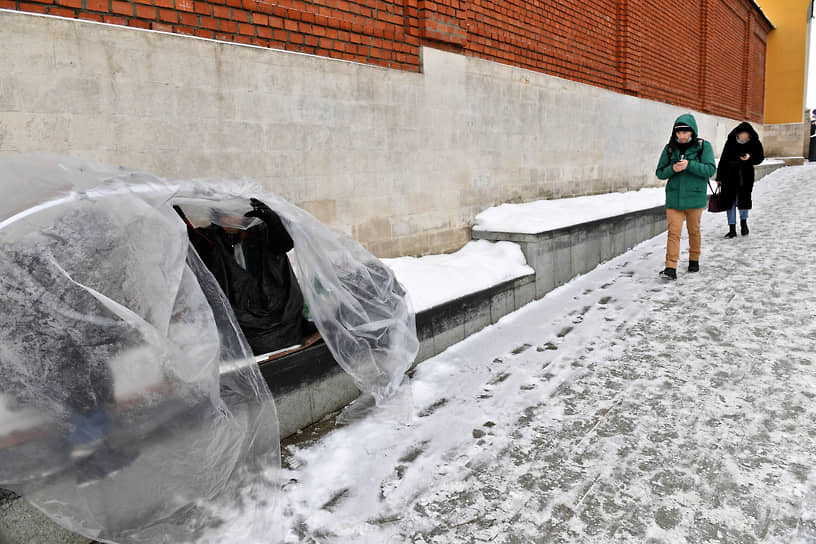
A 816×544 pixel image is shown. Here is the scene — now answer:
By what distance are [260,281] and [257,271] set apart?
58 millimetres

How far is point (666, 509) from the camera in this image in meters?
2.33

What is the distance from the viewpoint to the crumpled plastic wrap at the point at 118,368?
178cm

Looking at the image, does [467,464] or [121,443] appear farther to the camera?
[467,464]

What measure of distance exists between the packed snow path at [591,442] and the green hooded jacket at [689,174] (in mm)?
1420

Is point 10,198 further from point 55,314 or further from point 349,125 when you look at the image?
point 349,125

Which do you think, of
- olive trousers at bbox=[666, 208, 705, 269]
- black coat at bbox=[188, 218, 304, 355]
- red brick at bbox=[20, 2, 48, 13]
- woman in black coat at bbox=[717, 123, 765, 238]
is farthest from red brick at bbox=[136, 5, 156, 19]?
woman in black coat at bbox=[717, 123, 765, 238]

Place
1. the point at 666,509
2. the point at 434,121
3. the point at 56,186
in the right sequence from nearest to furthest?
the point at 56,186, the point at 666,509, the point at 434,121

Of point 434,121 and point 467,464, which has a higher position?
point 434,121

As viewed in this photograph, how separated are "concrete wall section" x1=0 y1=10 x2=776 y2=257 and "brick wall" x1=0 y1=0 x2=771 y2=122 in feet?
0.45

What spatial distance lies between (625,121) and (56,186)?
989 centimetres

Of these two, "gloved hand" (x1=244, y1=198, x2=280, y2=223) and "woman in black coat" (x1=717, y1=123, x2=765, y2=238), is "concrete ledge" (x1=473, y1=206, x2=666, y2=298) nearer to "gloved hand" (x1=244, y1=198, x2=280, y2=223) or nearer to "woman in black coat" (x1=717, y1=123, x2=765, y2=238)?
"woman in black coat" (x1=717, y1=123, x2=765, y2=238)

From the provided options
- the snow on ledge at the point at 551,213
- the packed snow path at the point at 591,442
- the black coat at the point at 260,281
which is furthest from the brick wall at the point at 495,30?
the packed snow path at the point at 591,442

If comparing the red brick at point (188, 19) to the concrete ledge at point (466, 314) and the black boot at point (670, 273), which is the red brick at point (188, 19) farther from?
the black boot at point (670, 273)

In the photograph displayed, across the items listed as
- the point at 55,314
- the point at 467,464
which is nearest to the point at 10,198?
the point at 55,314
